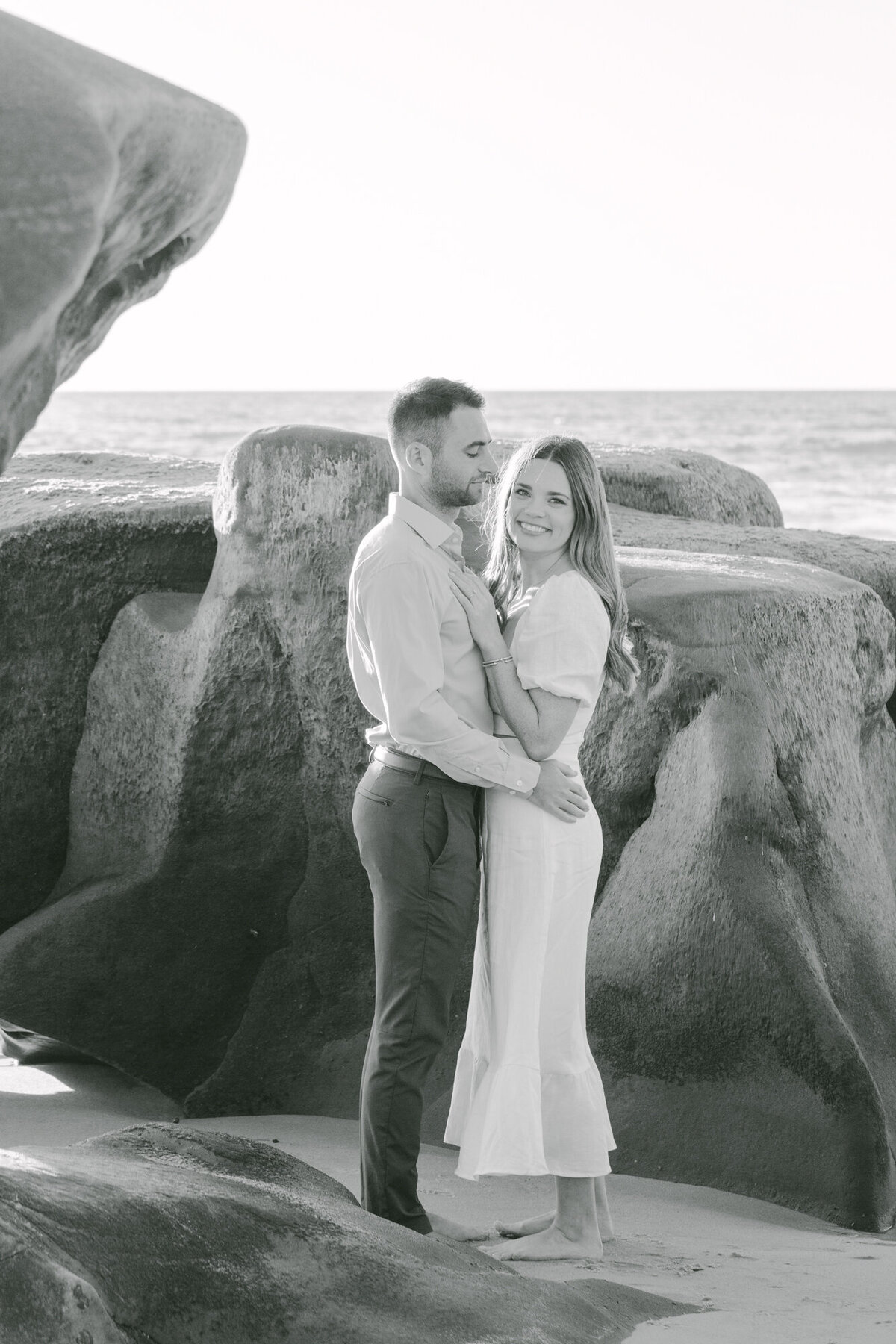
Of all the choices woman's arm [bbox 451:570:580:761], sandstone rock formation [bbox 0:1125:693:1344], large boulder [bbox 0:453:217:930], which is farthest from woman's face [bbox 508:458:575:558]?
large boulder [bbox 0:453:217:930]

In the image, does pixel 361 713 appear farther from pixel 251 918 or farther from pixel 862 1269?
pixel 862 1269

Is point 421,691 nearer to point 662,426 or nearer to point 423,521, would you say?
point 423,521

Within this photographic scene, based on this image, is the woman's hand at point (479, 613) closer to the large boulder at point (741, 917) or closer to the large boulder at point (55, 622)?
the large boulder at point (741, 917)

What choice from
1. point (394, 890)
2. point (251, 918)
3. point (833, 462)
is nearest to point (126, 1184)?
point (394, 890)

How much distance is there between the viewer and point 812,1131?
4.27 m

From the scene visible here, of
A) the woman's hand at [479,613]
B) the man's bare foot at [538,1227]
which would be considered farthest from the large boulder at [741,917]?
the woman's hand at [479,613]

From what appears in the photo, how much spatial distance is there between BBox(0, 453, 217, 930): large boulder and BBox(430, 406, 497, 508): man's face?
2.00 metres

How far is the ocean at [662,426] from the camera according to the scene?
3225 cm

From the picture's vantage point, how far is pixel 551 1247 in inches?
141

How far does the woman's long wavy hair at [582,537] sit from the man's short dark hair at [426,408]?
0.19 m

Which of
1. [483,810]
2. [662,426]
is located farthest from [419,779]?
[662,426]

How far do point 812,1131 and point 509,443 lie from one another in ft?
11.2

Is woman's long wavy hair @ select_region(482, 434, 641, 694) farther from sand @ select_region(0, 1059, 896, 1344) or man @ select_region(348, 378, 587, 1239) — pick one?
sand @ select_region(0, 1059, 896, 1344)

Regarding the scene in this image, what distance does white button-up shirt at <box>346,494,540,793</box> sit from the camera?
11.4ft
